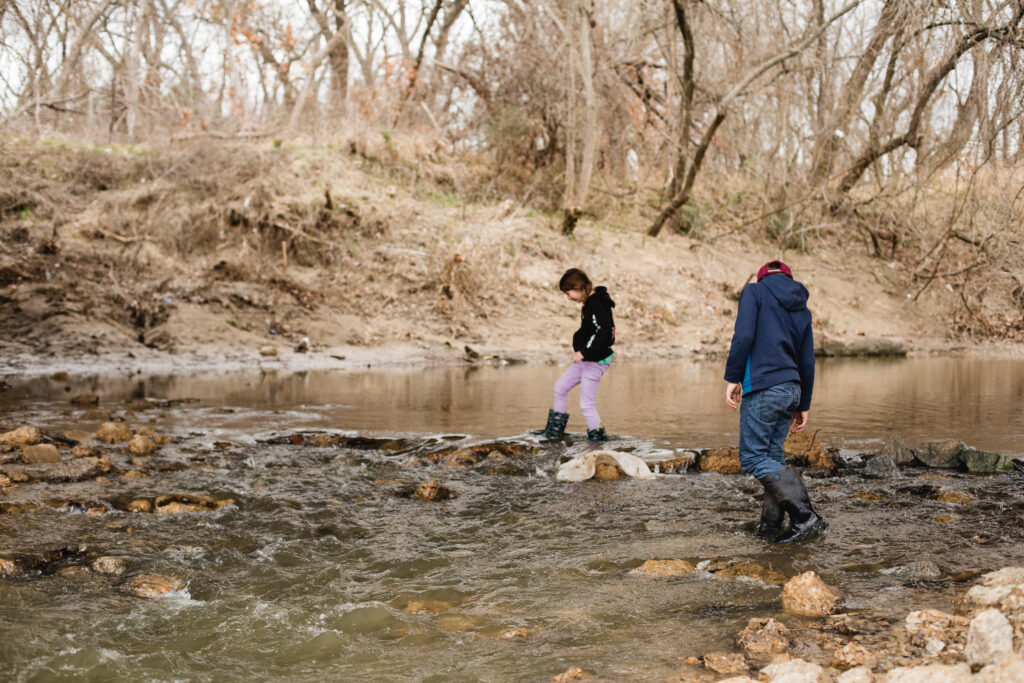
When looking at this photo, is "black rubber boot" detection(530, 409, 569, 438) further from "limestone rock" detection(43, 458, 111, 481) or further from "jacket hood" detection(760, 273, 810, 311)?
"limestone rock" detection(43, 458, 111, 481)

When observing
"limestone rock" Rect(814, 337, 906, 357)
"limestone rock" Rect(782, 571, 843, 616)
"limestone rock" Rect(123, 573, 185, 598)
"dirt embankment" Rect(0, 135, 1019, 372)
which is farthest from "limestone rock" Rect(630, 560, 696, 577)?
"limestone rock" Rect(814, 337, 906, 357)

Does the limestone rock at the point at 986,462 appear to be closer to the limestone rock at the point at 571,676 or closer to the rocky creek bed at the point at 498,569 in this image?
the rocky creek bed at the point at 498,569

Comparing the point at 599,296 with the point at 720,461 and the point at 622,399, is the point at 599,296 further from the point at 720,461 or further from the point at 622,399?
the point at 622,399

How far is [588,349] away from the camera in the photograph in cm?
856

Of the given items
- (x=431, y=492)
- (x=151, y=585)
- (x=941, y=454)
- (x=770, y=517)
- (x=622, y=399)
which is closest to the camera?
(x=151, y=585)

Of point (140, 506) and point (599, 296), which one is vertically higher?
point (599, 296)

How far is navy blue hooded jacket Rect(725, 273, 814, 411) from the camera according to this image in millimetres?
5168

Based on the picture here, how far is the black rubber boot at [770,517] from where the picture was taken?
524cm

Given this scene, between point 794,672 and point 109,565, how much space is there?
11.9 feet

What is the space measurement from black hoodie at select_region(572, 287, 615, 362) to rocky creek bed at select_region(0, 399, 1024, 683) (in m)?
1.31

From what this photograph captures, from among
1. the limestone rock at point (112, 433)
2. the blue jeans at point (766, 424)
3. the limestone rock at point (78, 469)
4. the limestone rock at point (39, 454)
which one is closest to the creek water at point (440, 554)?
the limestone rock at point (78, 469)

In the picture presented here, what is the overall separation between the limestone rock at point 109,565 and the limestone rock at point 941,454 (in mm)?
6296

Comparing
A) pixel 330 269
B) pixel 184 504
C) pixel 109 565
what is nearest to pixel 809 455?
pixel 184 504

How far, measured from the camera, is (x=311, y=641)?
3.80m
